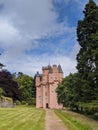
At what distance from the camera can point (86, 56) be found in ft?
97.2

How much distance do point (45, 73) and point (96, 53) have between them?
A: 75531mm

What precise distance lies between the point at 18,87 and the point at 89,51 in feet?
195

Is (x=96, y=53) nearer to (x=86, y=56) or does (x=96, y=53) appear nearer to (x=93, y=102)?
(x=86, y=56)

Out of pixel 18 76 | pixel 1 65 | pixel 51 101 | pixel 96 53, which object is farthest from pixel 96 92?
pixel 18 76

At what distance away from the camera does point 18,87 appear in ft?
284

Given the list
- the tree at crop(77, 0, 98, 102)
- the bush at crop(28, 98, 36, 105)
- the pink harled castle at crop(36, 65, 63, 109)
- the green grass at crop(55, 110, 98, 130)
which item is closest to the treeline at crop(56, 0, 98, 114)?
the tree at crop(77, 0, 98, 102)

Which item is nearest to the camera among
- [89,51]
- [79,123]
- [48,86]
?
[79,123]

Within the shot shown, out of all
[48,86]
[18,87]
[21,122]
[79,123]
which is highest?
[48,86]

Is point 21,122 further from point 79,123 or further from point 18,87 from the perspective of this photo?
point 18,87

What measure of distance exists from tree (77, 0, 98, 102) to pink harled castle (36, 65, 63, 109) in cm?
6572

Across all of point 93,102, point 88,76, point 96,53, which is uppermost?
point 96,53

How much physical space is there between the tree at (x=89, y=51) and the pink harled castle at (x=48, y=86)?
65719 mm

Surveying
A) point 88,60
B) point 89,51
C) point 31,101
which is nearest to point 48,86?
point 31,101

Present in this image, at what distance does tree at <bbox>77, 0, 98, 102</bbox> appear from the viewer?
28500 mm
